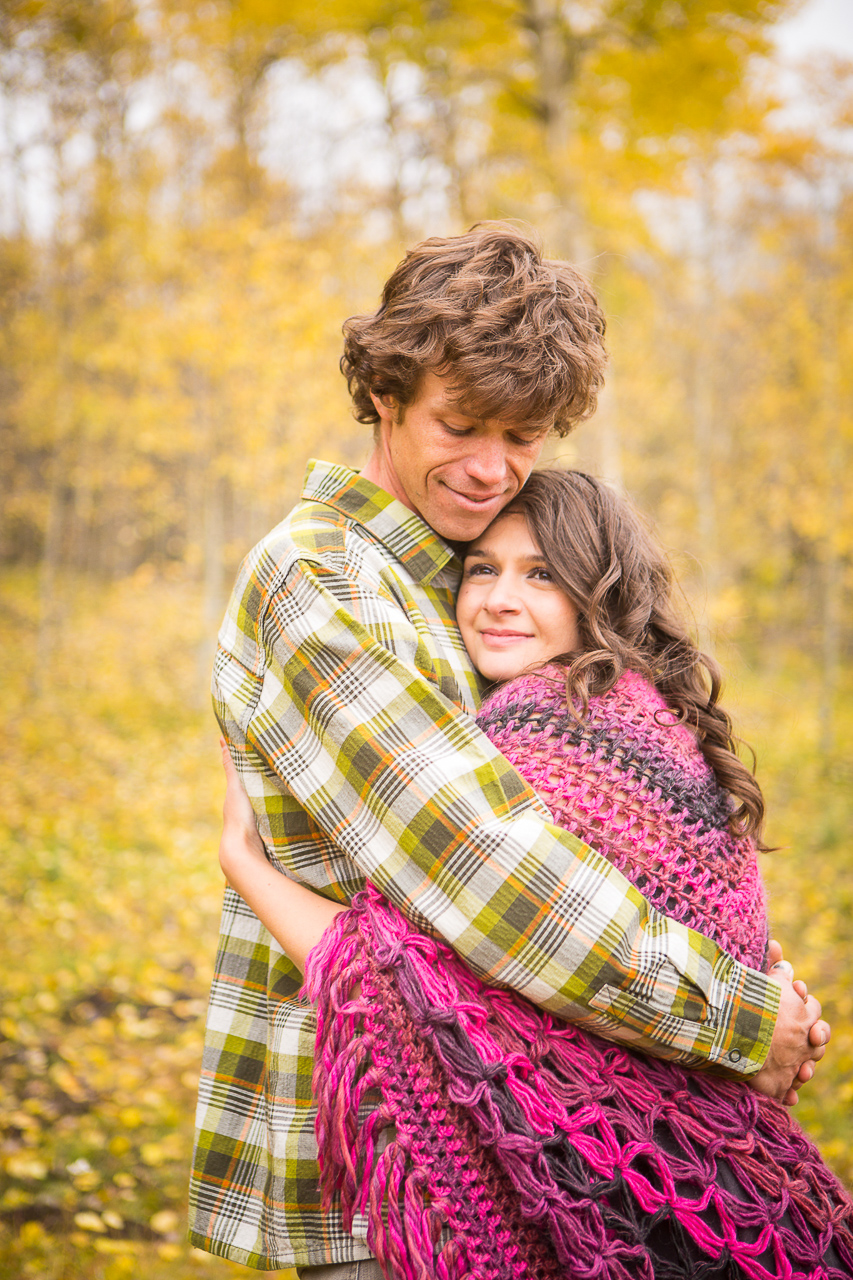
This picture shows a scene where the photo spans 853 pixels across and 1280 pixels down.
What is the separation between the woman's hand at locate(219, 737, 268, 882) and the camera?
1604 mm

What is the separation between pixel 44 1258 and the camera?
295 cm

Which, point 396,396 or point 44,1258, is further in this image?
point 44,1258

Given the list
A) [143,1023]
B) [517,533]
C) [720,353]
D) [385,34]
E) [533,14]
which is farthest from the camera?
[720,353]

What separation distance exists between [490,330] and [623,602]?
2.17ft

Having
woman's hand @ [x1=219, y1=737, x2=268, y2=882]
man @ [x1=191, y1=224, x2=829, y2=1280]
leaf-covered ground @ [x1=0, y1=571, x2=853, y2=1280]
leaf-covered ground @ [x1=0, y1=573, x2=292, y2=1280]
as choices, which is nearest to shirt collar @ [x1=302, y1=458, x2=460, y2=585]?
man @ [x1=191, y1=224, x2=829, y2=1280]

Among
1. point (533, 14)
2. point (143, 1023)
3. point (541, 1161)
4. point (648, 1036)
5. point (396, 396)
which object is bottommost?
point (143, 1023)

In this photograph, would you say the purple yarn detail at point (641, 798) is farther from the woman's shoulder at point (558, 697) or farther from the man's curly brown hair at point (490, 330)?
the man's curly brown hair at point (490, 330)

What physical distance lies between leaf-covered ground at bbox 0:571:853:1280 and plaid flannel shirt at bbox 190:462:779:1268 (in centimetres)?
98

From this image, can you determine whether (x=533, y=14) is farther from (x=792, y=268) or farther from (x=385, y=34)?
(x=792, y=268)

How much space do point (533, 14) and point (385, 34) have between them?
157 cm

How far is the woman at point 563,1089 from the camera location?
1255 mm

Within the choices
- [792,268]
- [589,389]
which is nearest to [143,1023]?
[589,389]

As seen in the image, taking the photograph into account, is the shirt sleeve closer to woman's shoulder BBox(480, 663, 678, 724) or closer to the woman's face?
woman's shoulder BBox(480, 663, 678, 724)

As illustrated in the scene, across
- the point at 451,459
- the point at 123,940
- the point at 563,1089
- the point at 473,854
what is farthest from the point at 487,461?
the point at 123,940
